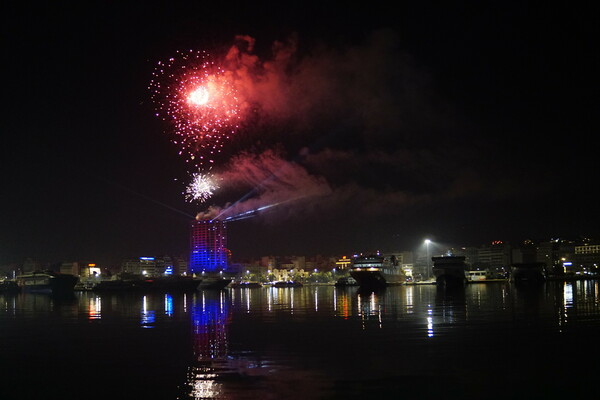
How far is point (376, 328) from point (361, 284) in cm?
8557

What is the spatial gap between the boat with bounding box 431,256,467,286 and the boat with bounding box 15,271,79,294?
70.7 m

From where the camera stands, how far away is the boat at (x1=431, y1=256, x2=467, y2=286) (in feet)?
354

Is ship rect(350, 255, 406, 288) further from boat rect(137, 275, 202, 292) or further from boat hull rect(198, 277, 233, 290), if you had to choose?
boat rect(137, 275, 202, 292)

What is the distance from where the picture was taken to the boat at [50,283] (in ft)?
361

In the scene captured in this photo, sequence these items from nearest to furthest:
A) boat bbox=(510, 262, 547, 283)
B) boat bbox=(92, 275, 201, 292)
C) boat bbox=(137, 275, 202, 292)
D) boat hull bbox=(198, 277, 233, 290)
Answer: boat bbox=(137, 275, 202, 292)
boat bbox=(92, 275, 201, 292)
boat hull bbox=(198, 277, 233, 290)
boat bbox=(510, 262, 547, 283)

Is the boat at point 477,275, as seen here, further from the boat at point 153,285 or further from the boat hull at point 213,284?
the boat at point 153,285

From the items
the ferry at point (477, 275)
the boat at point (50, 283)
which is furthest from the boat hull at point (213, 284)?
the ferry at point (477, 275)

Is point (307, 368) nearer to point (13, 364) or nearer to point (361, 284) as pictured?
point (13, 364)

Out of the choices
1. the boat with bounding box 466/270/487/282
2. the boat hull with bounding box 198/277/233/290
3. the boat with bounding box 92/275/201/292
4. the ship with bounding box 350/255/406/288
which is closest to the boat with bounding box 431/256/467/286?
the ship with bounding box 350/255/406/288

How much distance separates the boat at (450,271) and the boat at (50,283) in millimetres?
70705

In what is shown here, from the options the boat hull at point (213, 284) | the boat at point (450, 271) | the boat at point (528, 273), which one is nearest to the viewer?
the boat at point (450, 271)

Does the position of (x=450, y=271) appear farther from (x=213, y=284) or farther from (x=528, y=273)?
(x=213, y=284)

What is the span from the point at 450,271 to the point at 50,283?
7671cm

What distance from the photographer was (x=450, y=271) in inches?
4365
